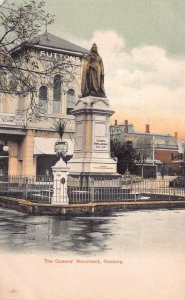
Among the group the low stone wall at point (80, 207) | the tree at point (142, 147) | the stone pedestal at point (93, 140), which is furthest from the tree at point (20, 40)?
the tree at point (142, 147)

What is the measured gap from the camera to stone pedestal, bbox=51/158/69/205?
10.3m

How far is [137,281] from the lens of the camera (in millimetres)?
5695

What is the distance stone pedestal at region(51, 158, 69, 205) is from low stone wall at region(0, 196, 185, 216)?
1.43ft

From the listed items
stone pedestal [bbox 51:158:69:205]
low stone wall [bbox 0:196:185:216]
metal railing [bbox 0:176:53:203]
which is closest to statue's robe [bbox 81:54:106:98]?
metal railing [bbox 0:176:53:203]

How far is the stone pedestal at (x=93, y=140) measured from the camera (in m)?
12.5

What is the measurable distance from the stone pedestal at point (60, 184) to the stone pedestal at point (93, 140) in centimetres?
204

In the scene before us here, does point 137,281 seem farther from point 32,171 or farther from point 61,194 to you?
point 32,171

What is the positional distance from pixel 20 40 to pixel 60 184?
13.7ft

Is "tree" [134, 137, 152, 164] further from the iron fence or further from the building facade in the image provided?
the iron fence

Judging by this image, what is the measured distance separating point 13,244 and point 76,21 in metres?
3.65

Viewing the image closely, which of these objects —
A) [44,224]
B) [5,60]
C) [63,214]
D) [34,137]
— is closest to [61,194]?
[63,214]

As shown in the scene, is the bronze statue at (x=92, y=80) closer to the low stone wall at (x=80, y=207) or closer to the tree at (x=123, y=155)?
the low stone wall at (x=80, y=207)

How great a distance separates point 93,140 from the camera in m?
12.7

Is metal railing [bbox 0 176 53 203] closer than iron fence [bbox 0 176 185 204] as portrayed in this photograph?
No
